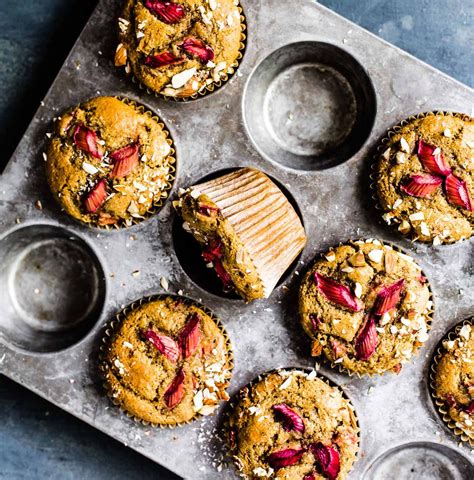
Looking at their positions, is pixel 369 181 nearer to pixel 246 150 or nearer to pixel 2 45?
pixel 246 150

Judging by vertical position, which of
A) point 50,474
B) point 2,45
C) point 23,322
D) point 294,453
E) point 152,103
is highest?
point 152,103

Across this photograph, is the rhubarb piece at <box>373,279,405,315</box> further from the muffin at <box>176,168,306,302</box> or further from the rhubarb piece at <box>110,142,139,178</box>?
the rhubarb piece at <box>110,142,139,178</box>

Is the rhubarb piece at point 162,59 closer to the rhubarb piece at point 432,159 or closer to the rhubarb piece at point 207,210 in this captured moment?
the rhubarb piece at point 207,210

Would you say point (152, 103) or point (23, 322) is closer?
point (152, 103)

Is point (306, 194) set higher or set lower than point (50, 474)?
higher

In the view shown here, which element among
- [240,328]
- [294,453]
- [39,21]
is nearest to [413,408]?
[294,453]

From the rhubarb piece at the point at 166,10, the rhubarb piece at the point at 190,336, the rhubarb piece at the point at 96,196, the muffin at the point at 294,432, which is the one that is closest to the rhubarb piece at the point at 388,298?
the muffin at the point at 294,432
